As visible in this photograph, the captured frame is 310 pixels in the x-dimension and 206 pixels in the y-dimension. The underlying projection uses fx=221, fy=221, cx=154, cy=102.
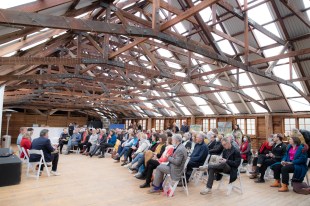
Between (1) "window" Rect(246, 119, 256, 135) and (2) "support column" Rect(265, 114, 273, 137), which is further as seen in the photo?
(1) "window" Rect(246, 119, 256, 135)

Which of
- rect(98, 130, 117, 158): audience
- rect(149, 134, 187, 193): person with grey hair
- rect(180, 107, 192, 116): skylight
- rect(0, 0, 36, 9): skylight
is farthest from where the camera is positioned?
rect(180, 107, 192, 116): skylight

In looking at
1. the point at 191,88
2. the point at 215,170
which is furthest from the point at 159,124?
the point at 215,170

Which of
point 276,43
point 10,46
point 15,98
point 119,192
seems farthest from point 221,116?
point 15,98

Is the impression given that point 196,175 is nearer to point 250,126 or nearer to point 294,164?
point 294,164

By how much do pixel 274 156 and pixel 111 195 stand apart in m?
3.94

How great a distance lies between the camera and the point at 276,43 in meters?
7.95

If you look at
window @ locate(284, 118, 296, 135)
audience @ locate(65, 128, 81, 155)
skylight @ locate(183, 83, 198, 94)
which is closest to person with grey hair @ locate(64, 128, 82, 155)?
audience @ locate(65, 128, 81, 155)

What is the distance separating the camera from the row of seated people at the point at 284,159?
4422 mm

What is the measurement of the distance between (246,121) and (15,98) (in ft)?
46.1

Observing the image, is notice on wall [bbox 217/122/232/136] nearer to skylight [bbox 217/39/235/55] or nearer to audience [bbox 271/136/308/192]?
skylight [bbox 217/39/235/55]

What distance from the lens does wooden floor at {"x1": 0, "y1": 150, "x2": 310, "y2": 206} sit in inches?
145

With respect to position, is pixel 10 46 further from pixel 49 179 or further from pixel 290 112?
pixel 290 112

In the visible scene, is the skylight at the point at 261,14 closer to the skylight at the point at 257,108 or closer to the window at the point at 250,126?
the skylight at the point at 257,108

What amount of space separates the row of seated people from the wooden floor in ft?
0.95
